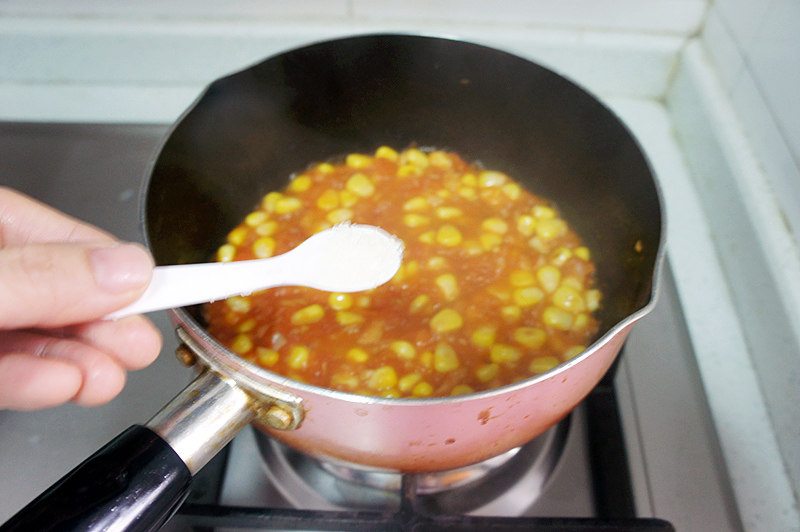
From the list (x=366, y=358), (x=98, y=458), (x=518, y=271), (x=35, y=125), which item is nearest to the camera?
(x=98, y=458)

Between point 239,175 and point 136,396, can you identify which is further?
point 239,175

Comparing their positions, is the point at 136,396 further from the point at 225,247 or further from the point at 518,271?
the point at 518,271

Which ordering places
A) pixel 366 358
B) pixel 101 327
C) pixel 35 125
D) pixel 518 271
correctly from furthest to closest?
pixel 35 125 < pixel 518 271 < pixel 366 358 < pixel 101 327

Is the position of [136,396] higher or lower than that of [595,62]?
lower

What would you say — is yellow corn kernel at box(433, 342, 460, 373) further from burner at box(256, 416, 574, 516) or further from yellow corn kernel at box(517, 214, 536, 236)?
yellow corn kernel at box(517, 214, 536, 236)

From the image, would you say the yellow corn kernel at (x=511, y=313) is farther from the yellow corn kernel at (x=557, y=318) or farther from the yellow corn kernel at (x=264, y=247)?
the yellow corn kernel at (x=264, y=247)

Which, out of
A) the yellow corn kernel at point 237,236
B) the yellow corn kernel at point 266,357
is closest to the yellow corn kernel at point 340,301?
the yellow corn kernel at point 266,357

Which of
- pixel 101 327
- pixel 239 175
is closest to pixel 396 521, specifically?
pixel 101 327

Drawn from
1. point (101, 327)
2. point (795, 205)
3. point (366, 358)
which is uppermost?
point (795, 205)

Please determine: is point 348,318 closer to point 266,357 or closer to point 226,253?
point 266,357
